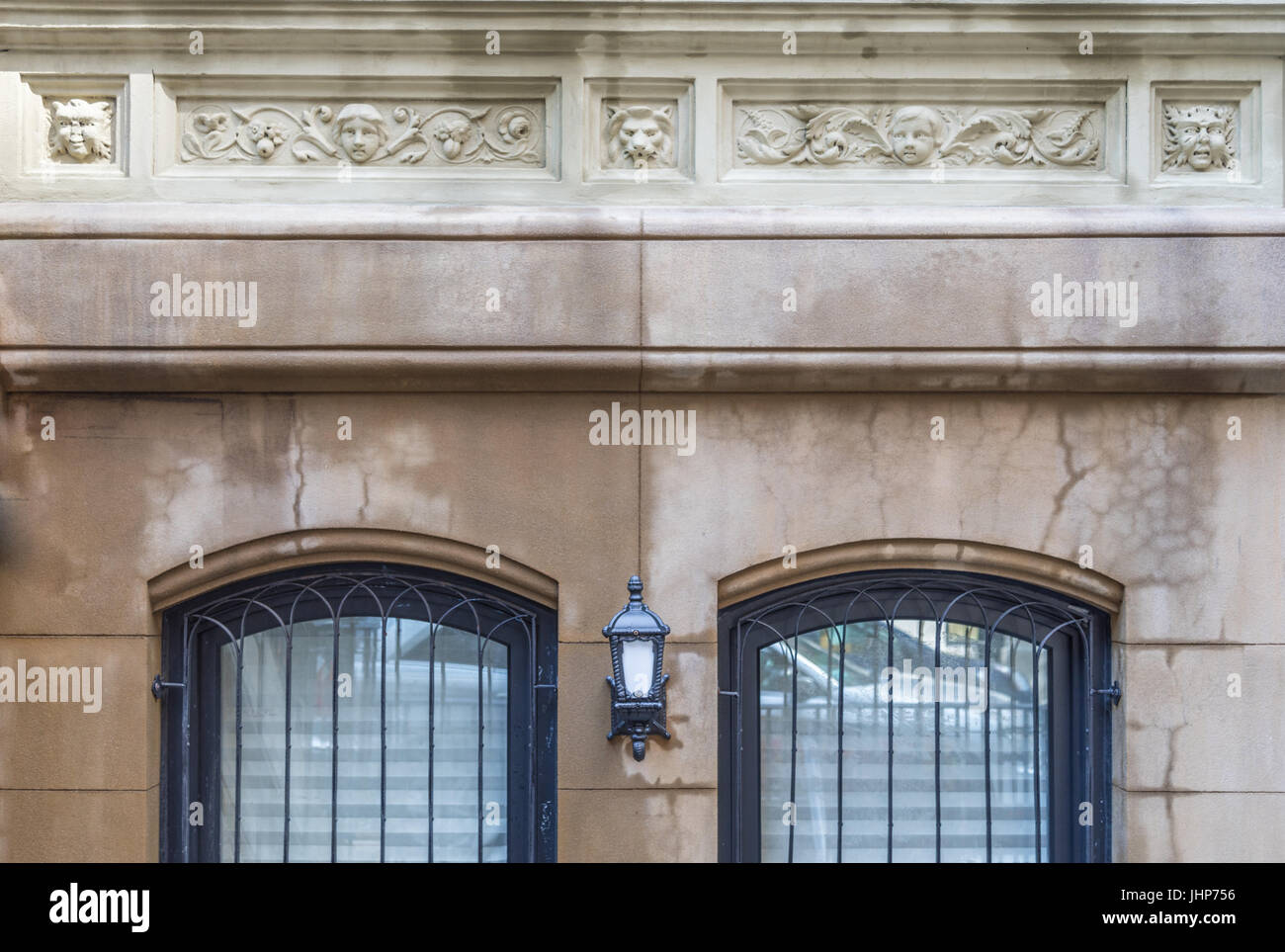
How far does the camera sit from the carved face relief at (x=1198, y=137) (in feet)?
14.0

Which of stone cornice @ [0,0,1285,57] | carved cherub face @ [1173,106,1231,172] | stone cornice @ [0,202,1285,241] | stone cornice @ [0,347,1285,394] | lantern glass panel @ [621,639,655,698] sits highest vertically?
stone cornice @ [0,0,1285,57]

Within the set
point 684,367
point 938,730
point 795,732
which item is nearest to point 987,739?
point 938,730

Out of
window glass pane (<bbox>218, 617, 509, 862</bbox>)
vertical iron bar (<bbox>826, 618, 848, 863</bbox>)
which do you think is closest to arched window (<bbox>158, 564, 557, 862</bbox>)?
window glass pane (<bbox>218, 617, 509, 862</bbox>)

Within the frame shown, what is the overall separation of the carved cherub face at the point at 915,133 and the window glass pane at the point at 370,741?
2800 millimetres

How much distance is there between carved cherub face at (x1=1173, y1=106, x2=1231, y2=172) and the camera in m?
4.28

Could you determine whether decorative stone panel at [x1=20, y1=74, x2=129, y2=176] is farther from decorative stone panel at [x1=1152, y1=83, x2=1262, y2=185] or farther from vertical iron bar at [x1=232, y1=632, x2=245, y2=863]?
decorative stone panel at [x1=1152, y1=83, x2=1262, y2=185]

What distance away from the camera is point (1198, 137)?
4.28 meters

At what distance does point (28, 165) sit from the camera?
4.31 metres

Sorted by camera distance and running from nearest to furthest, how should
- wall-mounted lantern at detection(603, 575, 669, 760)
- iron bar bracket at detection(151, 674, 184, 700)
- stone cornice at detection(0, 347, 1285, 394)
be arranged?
wall-mounted lantern at detection(603, 575, 669, 760) < stone cornice at detection(0, 347, 1285, 394) < iron bar bracket at detection(151, 674, 184, 700)

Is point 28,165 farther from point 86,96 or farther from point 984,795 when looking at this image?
point 984,795

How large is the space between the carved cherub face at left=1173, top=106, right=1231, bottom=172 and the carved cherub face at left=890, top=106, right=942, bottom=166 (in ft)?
3.43

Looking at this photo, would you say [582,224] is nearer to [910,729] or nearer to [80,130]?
[80,130]

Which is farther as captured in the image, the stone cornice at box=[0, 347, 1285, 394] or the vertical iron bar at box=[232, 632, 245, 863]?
the vertical iron bar at box=[232, 632, 245, 863]

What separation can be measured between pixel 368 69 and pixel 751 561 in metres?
2.68
